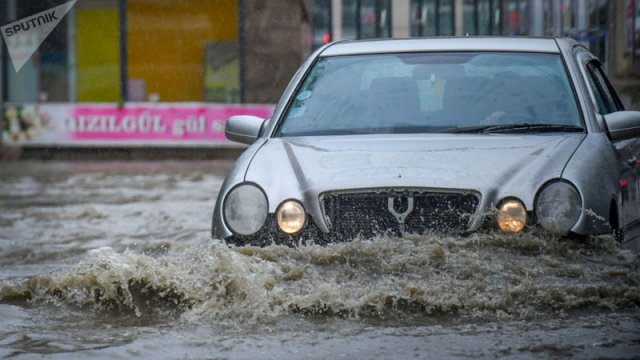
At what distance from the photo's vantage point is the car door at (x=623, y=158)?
6309 mm

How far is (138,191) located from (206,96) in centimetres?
1088

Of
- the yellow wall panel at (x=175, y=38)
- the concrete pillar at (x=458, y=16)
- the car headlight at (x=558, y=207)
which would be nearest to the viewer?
the car headlight at (x=558, y=207)

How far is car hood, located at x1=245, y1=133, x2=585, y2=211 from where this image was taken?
Result: 5.59 metres

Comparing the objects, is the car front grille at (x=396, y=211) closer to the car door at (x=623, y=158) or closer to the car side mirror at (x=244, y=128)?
the car door at (x=623, y=158)

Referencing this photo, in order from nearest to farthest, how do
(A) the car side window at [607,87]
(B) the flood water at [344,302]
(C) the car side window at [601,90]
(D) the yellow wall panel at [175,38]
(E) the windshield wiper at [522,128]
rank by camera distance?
(B) the flood water at [344,302]
(E) the windshield wiper at [522,128]
(C) the car side window at [601,90]
(A) the car side window at [607,87]
(D) the yellow wall panel at [175,38]

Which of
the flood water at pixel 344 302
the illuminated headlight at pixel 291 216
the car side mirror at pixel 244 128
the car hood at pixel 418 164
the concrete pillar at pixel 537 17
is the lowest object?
the flood water at pixel 344 302

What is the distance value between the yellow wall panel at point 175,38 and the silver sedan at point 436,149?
764 inches

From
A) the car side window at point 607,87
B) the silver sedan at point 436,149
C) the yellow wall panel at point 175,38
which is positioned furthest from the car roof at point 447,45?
the yellow wall panel at point 175,38

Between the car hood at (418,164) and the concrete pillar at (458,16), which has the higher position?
the concrete pillar at (458,16)

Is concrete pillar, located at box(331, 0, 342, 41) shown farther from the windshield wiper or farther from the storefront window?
the windshield wiper

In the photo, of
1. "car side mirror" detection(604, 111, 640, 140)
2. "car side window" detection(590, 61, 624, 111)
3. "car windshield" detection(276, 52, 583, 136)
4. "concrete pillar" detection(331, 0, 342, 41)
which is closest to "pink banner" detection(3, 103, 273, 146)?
"concrete pillar" detection(331, 0, 342, 41)

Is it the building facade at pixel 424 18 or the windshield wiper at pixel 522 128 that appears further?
the building facade at pixel 424 18

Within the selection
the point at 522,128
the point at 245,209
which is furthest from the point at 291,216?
the point at 522,128

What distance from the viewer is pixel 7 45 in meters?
26.6
